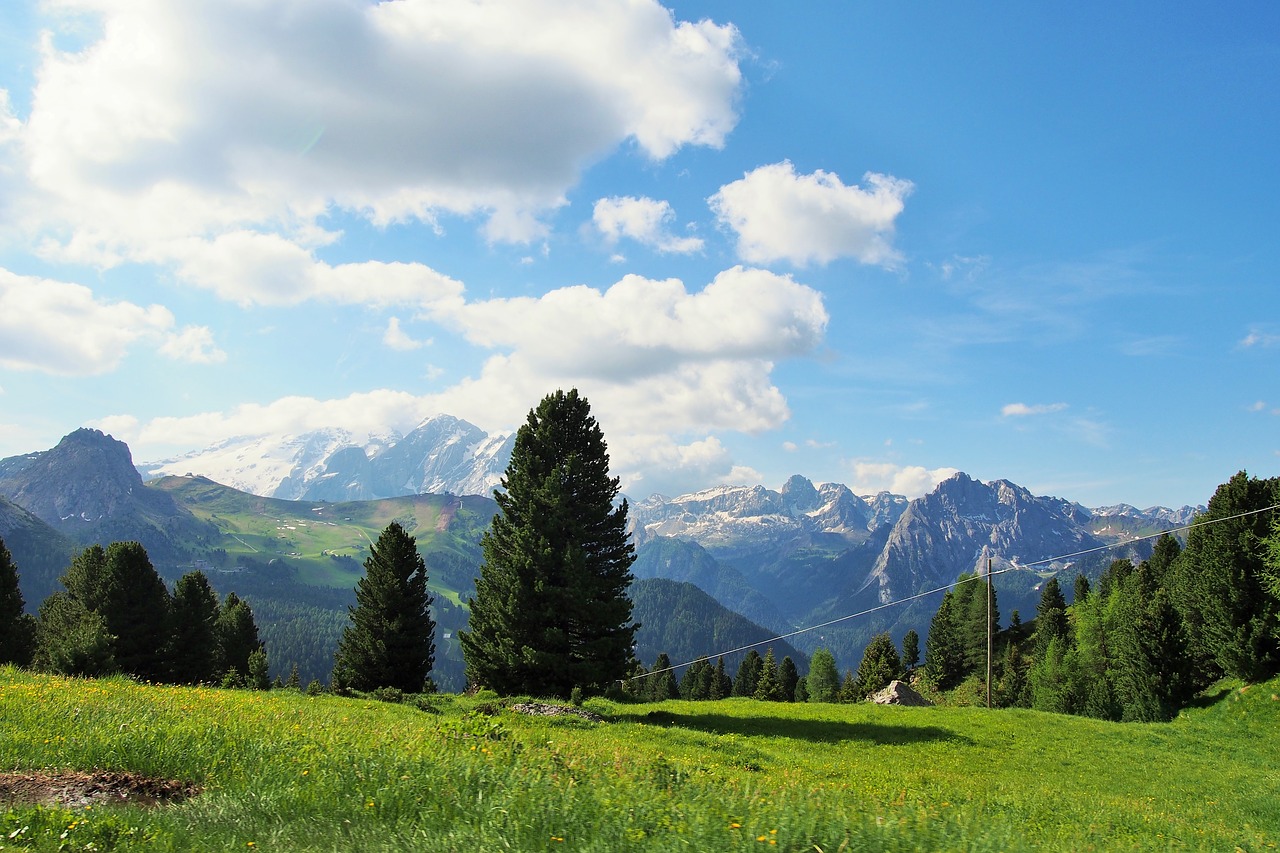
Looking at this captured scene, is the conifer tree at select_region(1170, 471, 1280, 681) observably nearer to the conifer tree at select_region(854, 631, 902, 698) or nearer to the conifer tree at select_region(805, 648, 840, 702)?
the conifer tree at select_region(854, 631, 902, 698)

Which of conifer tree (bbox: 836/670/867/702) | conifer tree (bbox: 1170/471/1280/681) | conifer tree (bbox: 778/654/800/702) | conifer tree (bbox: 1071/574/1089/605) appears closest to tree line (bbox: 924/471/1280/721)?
conifer tree (bbox: 1170/471/1280/681)

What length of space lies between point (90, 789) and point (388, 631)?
1466 inches

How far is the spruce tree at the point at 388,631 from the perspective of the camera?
42938 millimetres

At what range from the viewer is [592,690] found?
28.8 m

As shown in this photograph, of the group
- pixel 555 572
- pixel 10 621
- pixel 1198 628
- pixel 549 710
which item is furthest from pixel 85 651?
pixel 1198 628

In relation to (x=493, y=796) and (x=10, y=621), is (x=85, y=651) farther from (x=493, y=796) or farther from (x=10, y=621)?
(x=493, y=796)

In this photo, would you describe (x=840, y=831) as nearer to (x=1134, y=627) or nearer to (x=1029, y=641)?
(x=1134, y=627)

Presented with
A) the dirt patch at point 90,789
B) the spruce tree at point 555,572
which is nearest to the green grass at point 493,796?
the dirt patch at point 90,789

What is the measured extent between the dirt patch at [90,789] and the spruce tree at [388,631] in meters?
35.1

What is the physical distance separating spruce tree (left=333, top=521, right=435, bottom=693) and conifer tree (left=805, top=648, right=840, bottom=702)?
7649 centimetres

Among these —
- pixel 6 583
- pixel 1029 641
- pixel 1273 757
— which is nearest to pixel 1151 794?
pixel 1273 757

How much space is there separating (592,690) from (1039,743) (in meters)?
18.0

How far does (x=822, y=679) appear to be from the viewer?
349 feet

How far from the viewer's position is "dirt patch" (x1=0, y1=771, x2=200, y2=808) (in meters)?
7.86
